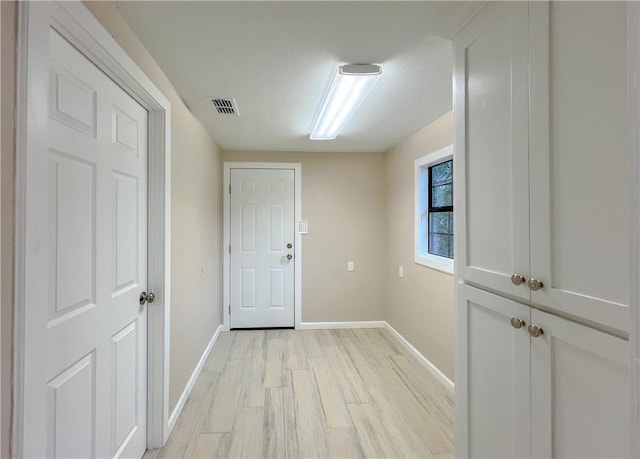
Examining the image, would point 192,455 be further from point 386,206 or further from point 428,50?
point 386,206

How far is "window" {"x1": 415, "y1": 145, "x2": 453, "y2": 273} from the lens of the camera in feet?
8.77

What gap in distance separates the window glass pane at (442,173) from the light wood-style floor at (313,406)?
69.1 inches

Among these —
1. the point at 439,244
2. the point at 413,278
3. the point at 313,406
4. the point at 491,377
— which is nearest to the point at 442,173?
the point at 439,244

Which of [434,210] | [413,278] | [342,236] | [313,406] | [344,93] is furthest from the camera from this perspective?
[342,236]

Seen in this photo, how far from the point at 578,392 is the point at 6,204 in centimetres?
155

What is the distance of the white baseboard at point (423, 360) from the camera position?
246cm

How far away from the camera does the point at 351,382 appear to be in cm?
255

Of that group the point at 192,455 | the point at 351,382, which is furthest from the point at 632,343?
the point at 351,382

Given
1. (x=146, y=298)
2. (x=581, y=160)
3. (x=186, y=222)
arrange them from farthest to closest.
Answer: (x=186, y=222) < (x=146, y=298) < (x=581, y=160)

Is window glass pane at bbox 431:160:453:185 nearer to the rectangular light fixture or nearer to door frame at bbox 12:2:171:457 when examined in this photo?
the rectangular light fixture

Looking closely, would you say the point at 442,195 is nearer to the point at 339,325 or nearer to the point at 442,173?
the point at 442,173

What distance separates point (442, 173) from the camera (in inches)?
111

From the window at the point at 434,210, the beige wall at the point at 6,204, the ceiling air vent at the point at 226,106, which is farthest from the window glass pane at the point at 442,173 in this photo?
the beige wall at the point at 6,204

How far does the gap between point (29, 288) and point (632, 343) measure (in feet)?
4.39
